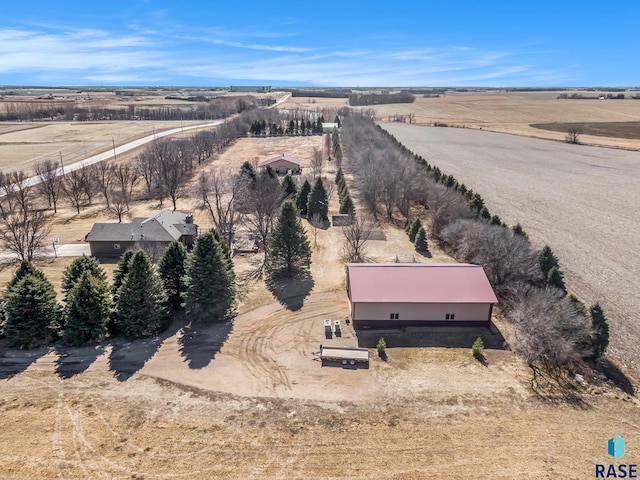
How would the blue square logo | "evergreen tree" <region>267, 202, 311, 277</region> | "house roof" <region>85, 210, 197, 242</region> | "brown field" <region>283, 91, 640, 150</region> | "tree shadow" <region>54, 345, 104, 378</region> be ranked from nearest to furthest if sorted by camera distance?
the blue square logo → "tree shadow" <region>54, 345, 104, 378</region> → "evergreen tree" <region>267, 202, 311, 277</region> → "house roof" <region>85, 210, 197, 242</region> → "brown field" <region>283, 91, 640, 150</region>

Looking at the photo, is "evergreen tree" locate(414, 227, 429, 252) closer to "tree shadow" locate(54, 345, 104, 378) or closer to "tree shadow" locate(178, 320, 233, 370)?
"tree shadow" locate(178, 320, 233, 370)

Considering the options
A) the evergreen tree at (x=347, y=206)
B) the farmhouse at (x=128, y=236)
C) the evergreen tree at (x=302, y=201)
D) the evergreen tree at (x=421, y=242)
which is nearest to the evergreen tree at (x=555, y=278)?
the evergreen tree at (x=421, y=242)

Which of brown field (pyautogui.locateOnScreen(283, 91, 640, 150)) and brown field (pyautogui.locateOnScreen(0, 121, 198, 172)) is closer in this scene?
brown field (pyautogui.locateOnScreen(0, 121, 198, 172))

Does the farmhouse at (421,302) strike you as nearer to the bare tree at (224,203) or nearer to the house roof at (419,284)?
the house roof at (419,284)


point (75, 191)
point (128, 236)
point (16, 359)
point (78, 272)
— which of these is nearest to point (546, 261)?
point (78, 272)

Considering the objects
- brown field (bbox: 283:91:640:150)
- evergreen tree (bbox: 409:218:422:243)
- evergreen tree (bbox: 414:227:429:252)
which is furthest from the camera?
brown field (bbox: 283:91:640:150)

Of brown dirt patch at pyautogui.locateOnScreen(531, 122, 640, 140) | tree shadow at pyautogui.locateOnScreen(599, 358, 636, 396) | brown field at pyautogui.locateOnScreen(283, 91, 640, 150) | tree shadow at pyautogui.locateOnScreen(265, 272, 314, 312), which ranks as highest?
brown field at pyautogui.locateOnScreen(283, 91, 640, 150)

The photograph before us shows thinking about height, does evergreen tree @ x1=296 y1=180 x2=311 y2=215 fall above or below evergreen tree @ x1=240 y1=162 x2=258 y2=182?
below

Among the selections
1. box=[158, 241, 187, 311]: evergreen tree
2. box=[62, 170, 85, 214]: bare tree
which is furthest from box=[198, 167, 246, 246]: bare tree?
box=[62, 170, 85, 214]: bare tree

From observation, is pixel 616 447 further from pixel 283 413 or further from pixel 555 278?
pixel 283 413
